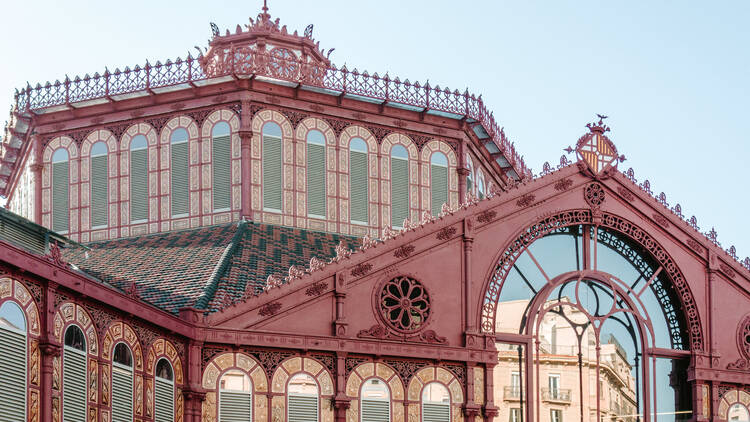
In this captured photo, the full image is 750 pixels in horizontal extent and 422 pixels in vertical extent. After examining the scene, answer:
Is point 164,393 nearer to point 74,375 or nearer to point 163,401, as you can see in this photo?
point 163,401

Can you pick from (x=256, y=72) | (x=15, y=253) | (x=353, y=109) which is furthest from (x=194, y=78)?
(x=15, y=253)

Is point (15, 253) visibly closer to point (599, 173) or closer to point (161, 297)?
point (161, 297)

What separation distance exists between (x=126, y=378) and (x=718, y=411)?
801 inches

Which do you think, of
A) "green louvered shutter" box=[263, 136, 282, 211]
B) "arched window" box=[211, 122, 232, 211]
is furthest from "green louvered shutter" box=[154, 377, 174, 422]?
"green louvered shutter" box=[263, 136, 282, 211]

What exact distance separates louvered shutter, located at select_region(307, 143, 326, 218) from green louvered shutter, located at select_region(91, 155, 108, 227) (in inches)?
283

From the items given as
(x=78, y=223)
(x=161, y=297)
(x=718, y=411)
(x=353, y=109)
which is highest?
(x=353, y=109)

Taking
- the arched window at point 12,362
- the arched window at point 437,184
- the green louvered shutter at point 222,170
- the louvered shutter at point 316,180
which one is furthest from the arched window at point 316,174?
the arched window at point 12,362

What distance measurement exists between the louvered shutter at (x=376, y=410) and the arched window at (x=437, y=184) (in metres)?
11.6

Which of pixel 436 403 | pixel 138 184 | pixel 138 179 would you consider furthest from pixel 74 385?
pixel 138 179

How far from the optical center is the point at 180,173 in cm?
5356

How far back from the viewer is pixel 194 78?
175ft

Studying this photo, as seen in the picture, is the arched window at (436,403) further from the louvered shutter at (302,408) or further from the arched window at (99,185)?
the arched window at (99,185)

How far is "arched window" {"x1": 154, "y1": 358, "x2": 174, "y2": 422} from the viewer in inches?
1613

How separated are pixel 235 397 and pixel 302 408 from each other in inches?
80.5
